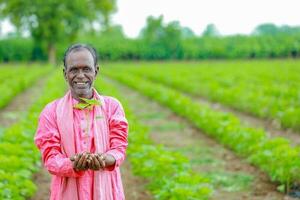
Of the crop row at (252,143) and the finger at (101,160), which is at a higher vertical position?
the finger at (101,160)

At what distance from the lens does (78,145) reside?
3021mm

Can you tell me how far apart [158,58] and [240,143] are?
190 ft

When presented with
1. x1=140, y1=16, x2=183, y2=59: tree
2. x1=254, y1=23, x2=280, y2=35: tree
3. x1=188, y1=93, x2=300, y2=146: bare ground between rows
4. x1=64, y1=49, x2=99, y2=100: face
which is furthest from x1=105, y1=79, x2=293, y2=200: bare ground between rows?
x1=254, y1=23, x2=280, y2=35: tree

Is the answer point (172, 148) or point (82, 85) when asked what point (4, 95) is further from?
point (82, 85)

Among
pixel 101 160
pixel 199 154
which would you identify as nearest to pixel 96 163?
pixel 101 160

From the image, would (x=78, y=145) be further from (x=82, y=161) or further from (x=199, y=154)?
(x=199, y=154)

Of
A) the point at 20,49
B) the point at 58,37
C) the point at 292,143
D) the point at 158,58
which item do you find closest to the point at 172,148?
the point at 292,143

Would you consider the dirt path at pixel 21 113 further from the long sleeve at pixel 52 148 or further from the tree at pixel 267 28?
the tree at pixel 267 28

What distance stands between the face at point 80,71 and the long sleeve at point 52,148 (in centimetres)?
20

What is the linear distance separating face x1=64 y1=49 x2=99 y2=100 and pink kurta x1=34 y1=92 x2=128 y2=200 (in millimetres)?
101

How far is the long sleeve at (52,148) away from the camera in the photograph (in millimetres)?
2924

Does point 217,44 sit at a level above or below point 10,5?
below

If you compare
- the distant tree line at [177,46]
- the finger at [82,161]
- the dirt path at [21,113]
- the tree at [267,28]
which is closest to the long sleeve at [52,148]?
the finger at [82,161]

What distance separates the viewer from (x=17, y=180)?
5406mm
